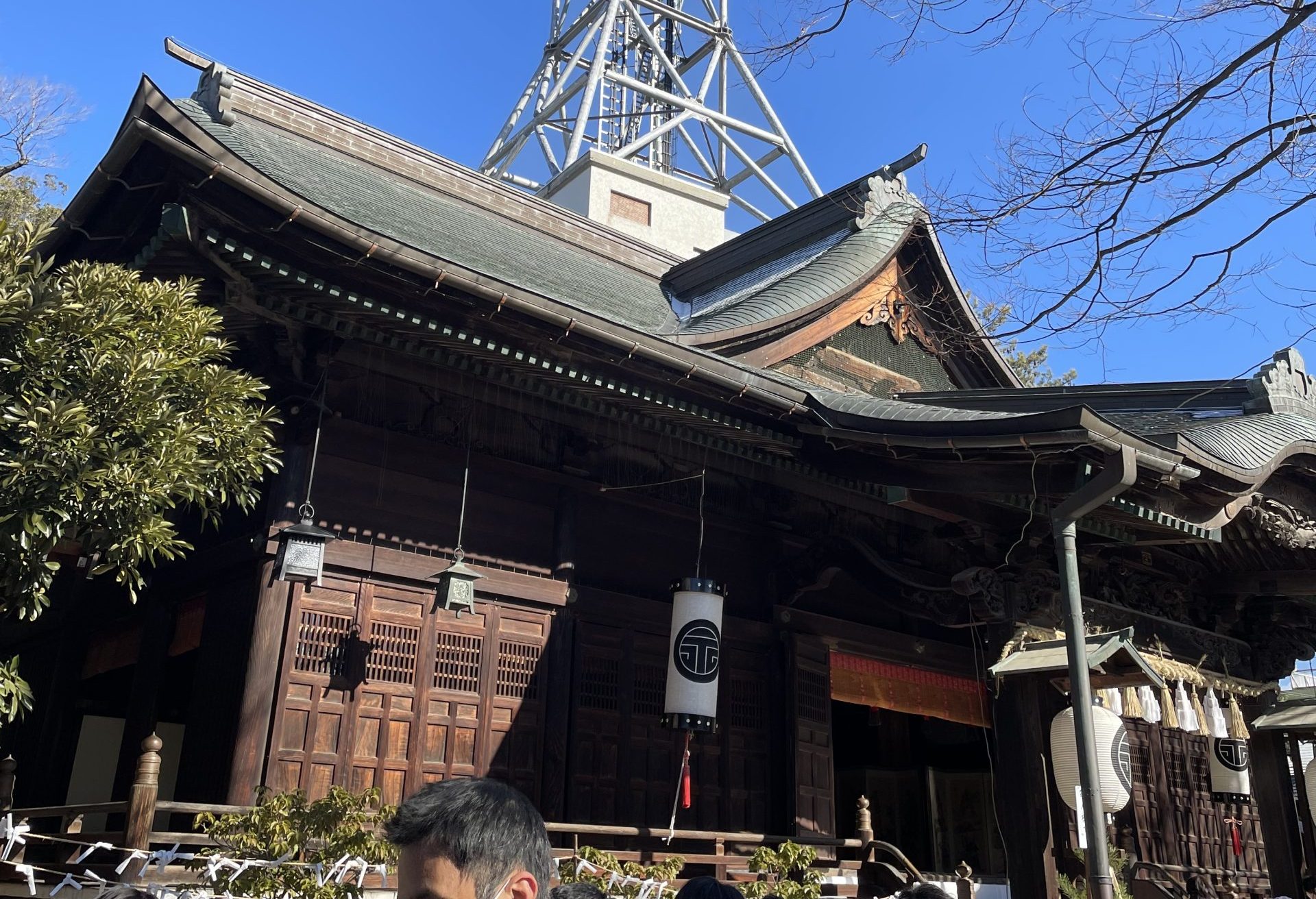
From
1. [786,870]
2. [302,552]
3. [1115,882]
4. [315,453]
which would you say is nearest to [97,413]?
[302,552]

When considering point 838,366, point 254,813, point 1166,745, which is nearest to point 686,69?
point 838,366

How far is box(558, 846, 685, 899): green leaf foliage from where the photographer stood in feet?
20.3

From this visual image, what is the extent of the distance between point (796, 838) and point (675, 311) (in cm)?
697

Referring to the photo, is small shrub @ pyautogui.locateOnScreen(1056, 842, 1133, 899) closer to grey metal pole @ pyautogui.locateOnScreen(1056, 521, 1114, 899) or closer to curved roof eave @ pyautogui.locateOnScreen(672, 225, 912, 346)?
grey metal pole @ pyautogui.locateOnScreen(1056, 521, 1114, 899)

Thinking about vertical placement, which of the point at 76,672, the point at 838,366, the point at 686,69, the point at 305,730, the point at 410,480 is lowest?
the point at 305,730

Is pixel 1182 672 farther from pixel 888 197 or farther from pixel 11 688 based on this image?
pixel 11 688

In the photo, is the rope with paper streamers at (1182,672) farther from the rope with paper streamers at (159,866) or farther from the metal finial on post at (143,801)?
the metal finial on post at (143,801)

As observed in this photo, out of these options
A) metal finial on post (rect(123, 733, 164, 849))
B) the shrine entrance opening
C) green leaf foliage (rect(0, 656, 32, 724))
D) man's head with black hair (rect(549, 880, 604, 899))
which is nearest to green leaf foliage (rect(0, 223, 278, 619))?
green leaf foliage (rect(0, 656, 32, 724))

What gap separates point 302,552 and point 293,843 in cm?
193

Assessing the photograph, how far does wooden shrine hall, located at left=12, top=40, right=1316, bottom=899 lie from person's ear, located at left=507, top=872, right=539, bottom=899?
467 centimetres

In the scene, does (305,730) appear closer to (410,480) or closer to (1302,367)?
(410,480)

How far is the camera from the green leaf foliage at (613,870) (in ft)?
20.3

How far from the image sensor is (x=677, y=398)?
7719 mm

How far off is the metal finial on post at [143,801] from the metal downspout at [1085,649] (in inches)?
211
